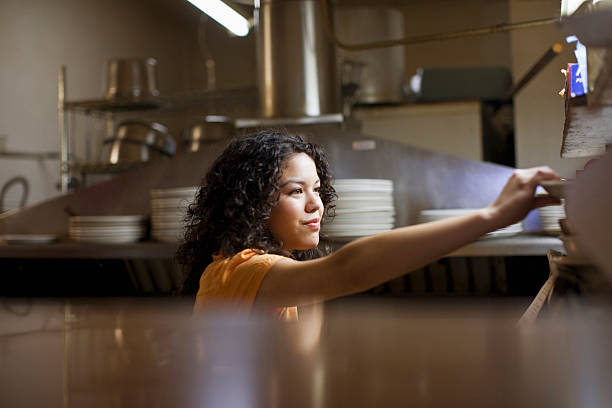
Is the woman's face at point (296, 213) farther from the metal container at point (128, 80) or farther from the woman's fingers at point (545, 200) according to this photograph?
the metal container at point (128, 80)

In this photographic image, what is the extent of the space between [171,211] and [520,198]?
61.9 inches

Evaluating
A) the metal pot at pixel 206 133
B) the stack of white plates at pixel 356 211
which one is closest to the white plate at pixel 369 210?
the stack of white plates at pixel 356 211

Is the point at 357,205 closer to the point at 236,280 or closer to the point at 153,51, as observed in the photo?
the point at 236,280

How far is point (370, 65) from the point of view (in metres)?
3.65

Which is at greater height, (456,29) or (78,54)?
(456,29)

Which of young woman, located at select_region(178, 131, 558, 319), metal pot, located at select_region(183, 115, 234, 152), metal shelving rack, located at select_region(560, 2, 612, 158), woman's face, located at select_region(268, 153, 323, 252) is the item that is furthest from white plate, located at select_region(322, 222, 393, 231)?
metal pot, located at select_region(183, 115, 234, 152)

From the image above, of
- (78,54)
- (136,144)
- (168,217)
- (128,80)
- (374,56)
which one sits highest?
(78,54)

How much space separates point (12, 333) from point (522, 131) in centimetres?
329

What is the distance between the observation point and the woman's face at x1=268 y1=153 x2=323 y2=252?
1.11 meters

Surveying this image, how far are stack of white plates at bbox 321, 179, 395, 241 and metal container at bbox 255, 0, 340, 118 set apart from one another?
2.42ft

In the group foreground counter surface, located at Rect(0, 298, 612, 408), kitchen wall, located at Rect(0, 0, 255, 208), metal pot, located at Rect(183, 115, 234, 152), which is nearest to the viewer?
foreground counter surface, located at Rect(0, 298, 612, 408)

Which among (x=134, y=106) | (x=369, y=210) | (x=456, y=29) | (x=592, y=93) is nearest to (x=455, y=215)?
(x=369, y=210)

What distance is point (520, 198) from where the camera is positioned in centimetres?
73

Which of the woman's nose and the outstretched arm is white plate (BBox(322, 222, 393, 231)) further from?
the outstretched arm
